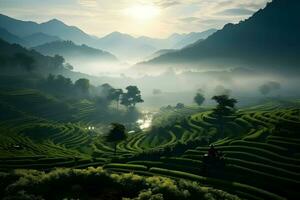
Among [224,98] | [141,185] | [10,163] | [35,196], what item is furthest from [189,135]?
[35,196]

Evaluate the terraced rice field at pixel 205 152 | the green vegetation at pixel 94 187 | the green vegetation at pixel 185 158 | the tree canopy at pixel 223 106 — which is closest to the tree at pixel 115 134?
the green vegetation at pixel 185 158

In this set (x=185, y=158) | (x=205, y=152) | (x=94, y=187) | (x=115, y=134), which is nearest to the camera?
(x=94, y=187)

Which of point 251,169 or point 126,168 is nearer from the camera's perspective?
point 251,169

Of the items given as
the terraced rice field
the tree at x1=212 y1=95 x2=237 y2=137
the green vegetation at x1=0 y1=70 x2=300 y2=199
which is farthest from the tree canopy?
the terraced rice field

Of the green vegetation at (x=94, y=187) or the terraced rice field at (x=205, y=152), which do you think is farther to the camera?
the terraced rice field at (x=205, y=152)

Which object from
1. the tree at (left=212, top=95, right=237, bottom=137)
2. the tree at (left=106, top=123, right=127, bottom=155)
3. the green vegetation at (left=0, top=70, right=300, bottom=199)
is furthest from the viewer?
the tree at (left=212, top=95, right=237, bottom=137)

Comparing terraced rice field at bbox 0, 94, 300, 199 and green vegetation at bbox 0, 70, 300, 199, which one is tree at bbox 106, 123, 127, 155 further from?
terraced rice field at bbox 0, 94, 300, 199

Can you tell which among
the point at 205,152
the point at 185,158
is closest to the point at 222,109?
the point at 205,152

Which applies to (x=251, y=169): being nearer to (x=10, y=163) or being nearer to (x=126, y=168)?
(x=126, y=168)

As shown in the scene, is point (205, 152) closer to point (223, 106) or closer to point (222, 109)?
point (222, 109)

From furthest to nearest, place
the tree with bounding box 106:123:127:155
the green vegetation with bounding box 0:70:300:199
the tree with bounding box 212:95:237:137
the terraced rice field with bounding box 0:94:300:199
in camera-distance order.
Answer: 1. the tree with bounding box 212:95:237:137
2. the tree with bounding box 106:123:127:155
3. the terraced rice field with bounding box 0:94:300:199
4. the green vegetation with bounding box 0:70:300:199

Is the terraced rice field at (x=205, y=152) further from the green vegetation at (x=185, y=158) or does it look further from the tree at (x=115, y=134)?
the tree at (x=115, y=134)
